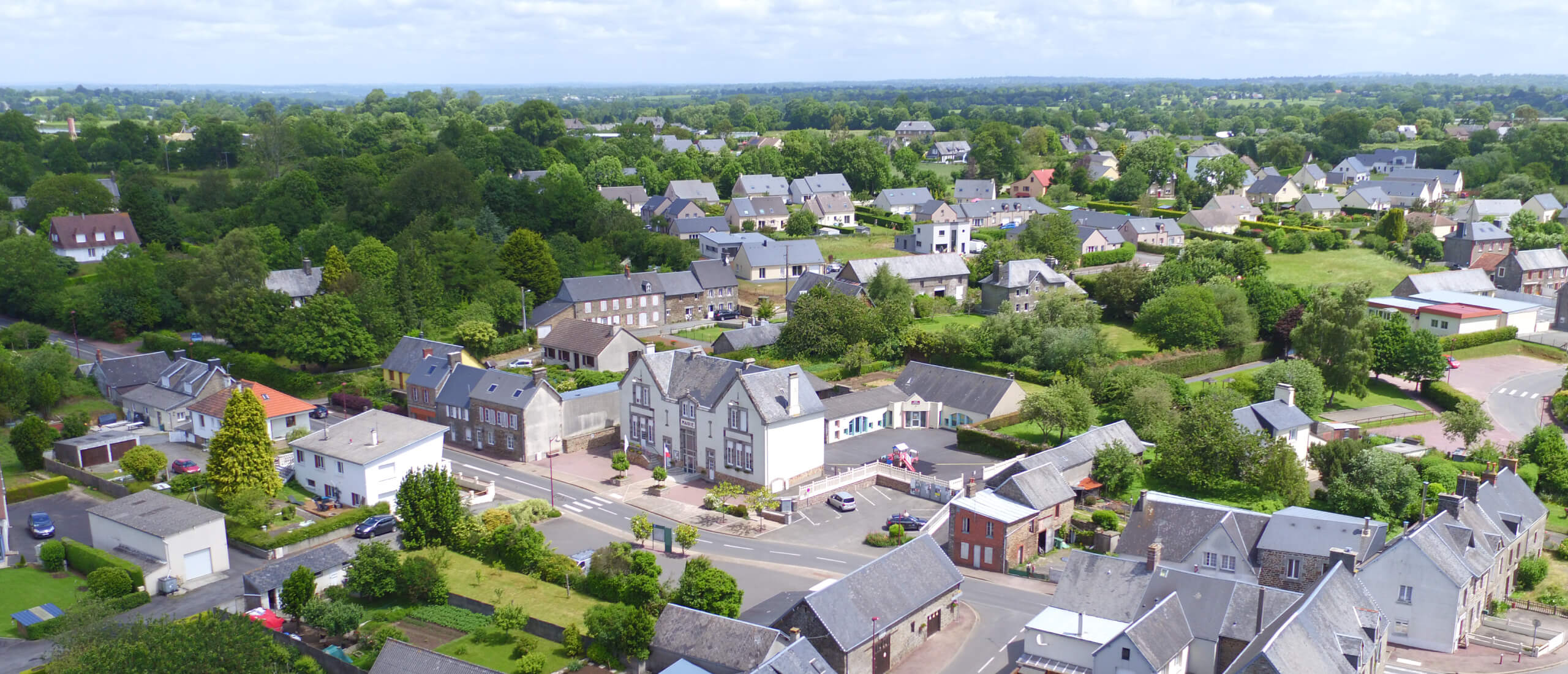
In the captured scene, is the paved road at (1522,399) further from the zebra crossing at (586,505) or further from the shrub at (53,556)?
the shrub at (53,556)

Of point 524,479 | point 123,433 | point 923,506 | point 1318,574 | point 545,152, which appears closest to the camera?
point 1318,574

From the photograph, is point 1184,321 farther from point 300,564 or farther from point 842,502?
point 300,564

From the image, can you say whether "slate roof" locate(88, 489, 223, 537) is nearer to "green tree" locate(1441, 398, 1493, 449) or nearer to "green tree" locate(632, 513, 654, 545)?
"green tree" locate(632, 513, 654, 545)

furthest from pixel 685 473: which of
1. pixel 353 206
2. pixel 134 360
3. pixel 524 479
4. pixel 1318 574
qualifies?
pixel 353 206

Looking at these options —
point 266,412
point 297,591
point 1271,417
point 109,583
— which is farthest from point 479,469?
point 1271,417

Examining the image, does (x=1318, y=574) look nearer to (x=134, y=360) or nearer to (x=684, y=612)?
(x=684, y=612)

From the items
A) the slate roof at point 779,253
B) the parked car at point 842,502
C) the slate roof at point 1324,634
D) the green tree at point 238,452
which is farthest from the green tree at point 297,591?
the slate roof at point 779,253

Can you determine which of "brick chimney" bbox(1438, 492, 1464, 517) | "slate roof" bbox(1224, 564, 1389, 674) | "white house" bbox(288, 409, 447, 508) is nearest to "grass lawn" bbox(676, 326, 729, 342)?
"white house" bbox(288, 409, 447, 508)
